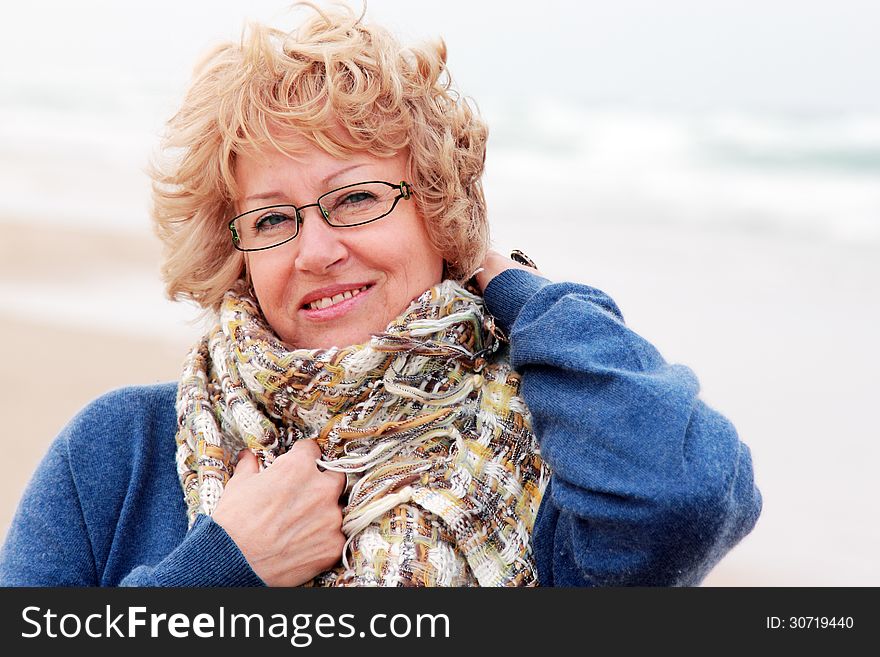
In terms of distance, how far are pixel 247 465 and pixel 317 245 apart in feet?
1.71

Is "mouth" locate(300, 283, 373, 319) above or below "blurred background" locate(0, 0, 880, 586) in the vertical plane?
above

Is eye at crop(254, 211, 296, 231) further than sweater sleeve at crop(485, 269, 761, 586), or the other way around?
eye at crop(254, 211, 296, 231)

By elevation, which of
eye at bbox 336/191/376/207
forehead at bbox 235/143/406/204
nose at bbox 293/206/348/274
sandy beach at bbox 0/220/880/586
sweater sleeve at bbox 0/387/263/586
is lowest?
sandy beach at bbox 0/220/880/586

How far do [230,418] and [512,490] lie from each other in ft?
2.21

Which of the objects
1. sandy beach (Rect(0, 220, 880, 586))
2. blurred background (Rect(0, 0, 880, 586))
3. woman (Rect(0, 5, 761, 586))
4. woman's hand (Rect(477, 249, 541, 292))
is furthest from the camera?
blurred background (Rect(0, 0, 880, 586))

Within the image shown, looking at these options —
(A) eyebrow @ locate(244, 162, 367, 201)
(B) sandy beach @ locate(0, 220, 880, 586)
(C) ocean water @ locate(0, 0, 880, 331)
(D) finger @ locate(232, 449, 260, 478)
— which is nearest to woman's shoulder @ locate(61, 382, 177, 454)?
(D) finger @ locate(232, 449, 260, 478)

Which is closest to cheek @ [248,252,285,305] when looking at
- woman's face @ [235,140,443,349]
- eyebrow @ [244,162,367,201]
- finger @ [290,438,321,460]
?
woman's face @ [235,140,443,349]

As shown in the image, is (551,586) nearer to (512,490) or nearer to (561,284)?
(512,490)

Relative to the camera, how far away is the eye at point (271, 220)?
227cm

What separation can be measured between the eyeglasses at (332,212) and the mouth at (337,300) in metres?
0.14

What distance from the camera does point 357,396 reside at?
7.39 ft

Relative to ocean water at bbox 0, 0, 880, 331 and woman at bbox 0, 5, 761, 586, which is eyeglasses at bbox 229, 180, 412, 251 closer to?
woman at bbox 0, 5, 761, 586

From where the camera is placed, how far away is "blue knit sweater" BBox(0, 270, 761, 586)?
1930mm

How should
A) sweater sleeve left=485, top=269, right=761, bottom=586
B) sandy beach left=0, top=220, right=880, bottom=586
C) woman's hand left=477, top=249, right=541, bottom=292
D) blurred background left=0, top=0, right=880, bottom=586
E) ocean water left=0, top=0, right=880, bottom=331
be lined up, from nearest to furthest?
sweater sleeve left=485, top=269, right=761, bottom=586
woman's hand left=477, top=249, right=541, bottom=292
sandy beach left=0, top=220, right=880, bottom=586
blurred background left=0, top=0, right=880, bottom=586
ocean water left=0, top=0, right=880, bottom=331
